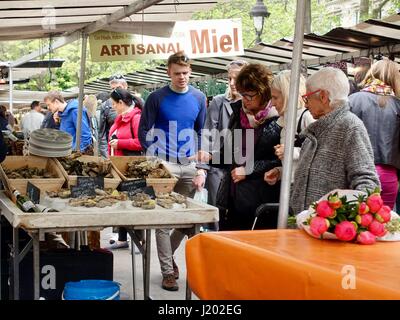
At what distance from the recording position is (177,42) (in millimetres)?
9000

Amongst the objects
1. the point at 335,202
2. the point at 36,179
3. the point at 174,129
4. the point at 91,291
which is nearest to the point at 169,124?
the point at 174,129

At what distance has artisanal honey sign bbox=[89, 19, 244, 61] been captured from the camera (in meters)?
8.81

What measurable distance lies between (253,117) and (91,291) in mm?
1494

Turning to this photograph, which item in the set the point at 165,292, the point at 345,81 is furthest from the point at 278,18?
the point at 345,81

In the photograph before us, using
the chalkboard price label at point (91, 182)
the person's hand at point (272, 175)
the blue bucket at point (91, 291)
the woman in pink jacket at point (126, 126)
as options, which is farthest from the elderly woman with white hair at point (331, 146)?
the woman in pink jacket at point (126, 126)

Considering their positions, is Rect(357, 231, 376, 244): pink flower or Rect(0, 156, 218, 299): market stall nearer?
Rect(357, 231, 376, 244): pink flower

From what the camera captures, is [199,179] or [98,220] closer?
[98,220]

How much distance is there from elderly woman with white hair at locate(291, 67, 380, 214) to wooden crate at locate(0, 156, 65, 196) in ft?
6.84

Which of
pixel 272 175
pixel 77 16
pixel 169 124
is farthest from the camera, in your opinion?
pixel 77 16

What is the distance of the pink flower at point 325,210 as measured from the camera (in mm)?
3139

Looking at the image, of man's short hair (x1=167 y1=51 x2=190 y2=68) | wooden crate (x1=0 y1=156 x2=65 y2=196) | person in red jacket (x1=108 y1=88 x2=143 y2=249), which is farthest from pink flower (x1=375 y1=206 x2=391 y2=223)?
person in red jacket (x1=108 y1=88 x2=143 y2=249)

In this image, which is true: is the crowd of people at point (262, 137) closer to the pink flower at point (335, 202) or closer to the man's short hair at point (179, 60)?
the man's short hair at point (179, 60)

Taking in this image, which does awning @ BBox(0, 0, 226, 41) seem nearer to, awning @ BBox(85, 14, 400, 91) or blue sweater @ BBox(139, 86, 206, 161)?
blue sweater @ BBox(139, 86, 206, 161)

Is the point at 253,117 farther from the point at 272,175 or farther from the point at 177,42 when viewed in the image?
the point at 177,42
